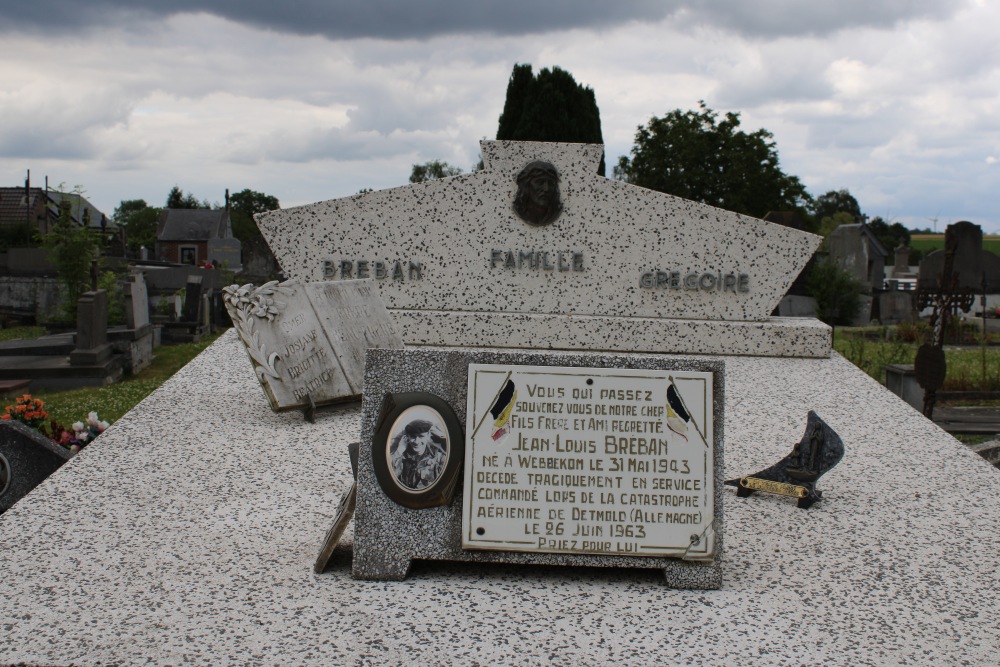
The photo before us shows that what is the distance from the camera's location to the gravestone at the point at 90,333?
11070 millimetres

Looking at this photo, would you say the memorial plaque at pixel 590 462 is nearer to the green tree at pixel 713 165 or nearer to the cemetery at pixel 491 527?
the cemetery at pixel 491 527

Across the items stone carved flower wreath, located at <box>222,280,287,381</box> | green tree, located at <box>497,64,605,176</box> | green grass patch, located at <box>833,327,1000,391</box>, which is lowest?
green grass patch, located at <box>833,327,1000,391</box>

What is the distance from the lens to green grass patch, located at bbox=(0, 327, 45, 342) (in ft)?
55.0

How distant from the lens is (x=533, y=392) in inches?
124

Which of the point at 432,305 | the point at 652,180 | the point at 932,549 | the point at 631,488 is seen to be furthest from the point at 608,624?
the point at 652,180

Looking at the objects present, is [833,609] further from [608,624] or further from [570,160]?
[570,160]

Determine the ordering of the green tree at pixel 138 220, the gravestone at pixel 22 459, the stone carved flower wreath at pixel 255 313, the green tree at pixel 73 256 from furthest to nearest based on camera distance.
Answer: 1. the green tree at pixel 138 220
2. the green tree at pixel 73 256
3. the stone carved flower wreath at pixel 255 313
4. the gravestone at pixel 22 459

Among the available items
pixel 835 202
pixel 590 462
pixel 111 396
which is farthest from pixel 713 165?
pixel 835 202

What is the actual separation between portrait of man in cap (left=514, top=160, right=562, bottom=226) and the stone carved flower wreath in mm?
2750

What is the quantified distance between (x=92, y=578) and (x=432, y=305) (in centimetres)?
486

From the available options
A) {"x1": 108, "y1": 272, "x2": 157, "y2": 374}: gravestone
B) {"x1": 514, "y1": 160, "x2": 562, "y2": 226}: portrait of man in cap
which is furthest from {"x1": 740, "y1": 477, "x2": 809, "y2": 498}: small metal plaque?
{"x1": 108, "y1": 272, "x2": 157, "y2": 374}: gravestone

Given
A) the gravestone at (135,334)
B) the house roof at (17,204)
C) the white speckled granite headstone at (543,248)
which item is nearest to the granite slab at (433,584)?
the white speckled granite headstone at (543,248)

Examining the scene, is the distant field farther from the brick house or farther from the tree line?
the brick house

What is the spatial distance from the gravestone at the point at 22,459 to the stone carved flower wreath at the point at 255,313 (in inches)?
41.4
